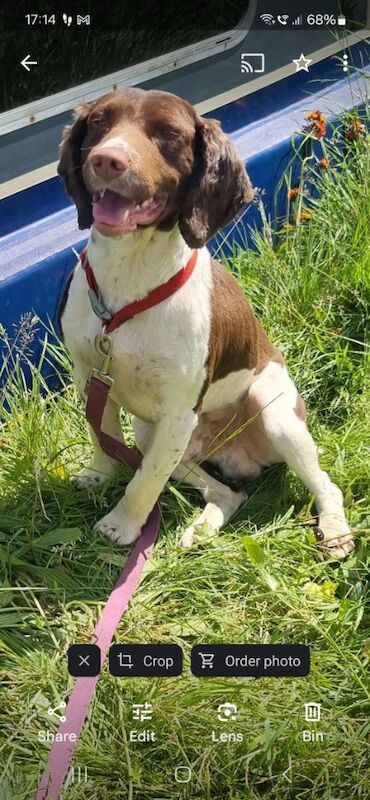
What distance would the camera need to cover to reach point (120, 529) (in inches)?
109

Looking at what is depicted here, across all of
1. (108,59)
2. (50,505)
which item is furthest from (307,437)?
(108,59)

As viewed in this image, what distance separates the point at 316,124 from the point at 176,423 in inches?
47.8

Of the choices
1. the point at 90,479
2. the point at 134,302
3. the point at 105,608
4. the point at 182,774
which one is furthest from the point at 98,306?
the point at 182,774

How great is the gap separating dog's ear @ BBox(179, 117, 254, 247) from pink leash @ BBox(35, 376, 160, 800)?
17.9 inches

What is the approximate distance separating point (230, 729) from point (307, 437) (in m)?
0.99

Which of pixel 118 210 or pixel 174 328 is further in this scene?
pixel 174 328

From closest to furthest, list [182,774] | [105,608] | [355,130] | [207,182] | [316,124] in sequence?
[182,774], [207,182], [105,608], [316,124], [355,130]

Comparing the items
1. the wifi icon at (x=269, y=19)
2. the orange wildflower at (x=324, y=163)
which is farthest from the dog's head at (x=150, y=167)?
the orange wildflower at (x=324, y=163)

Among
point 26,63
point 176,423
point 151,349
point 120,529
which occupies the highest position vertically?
point 26,63

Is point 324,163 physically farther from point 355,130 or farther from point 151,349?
point 151,349

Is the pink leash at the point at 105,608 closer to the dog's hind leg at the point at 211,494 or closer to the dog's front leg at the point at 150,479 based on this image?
the dog's front leg at the point at 150,479

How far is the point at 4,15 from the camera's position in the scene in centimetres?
237

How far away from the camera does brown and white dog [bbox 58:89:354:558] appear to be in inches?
89.0

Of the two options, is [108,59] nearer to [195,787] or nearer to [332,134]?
[332,134]
